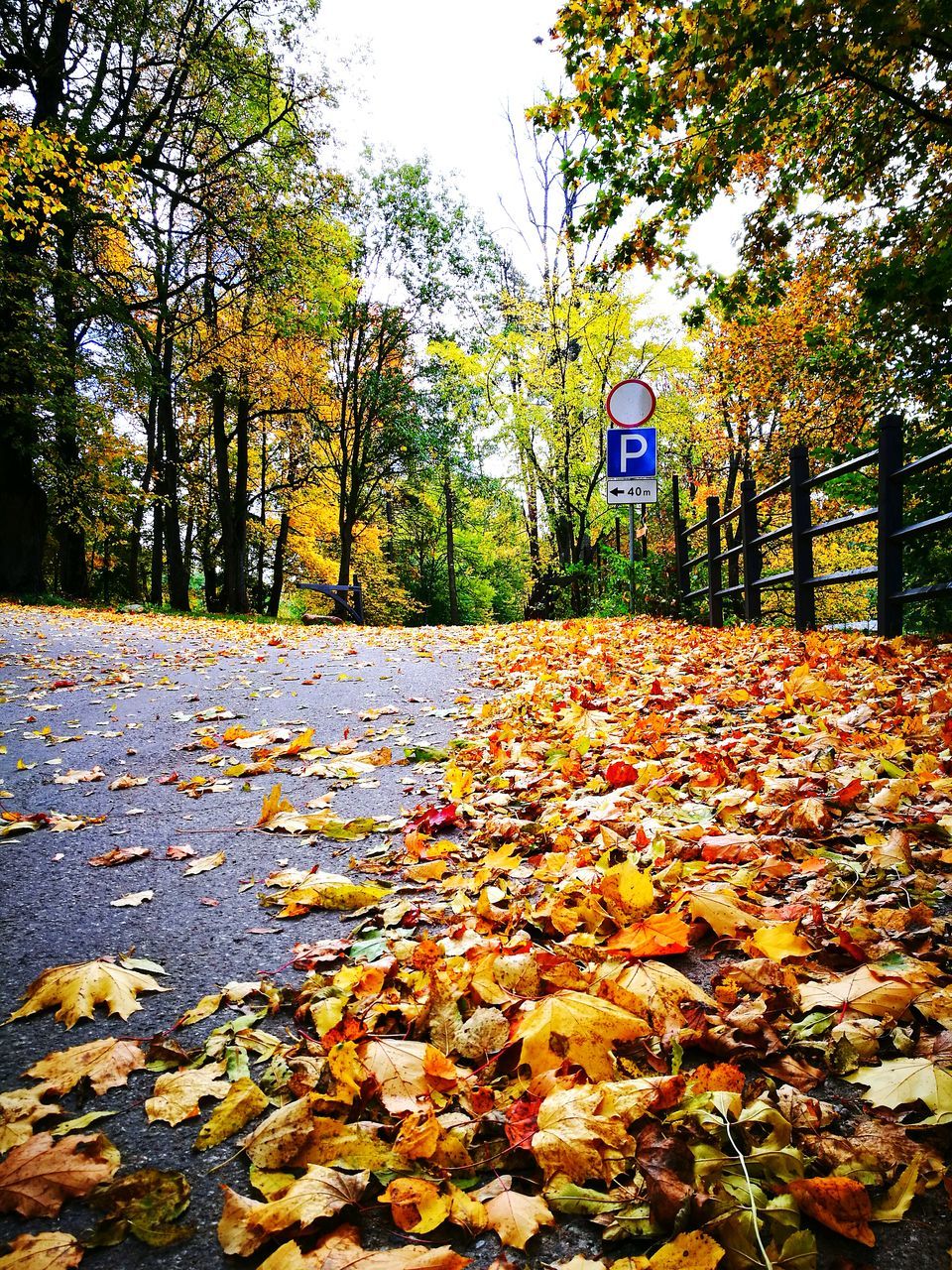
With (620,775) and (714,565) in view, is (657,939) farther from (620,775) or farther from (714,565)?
(714,565)

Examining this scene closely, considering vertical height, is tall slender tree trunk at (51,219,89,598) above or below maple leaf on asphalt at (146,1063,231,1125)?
above

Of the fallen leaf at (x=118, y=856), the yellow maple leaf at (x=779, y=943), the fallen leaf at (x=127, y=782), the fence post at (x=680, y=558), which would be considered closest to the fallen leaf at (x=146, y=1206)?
the yellow maple leaf at (x=779, y=943)

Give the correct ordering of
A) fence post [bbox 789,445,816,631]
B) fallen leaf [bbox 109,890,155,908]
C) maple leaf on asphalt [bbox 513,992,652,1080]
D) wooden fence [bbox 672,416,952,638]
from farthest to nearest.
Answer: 1. fence post [bbox 789,445,816,631]
2. wooden fence [bbox 672,416,952,638]
3. fallen leaf [bbox 109,890,155,908]
4. maple leaf on asphalt [bbox 513,992,652,1080]

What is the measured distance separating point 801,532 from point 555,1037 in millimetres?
5772

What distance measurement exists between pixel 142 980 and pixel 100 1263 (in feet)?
2.42

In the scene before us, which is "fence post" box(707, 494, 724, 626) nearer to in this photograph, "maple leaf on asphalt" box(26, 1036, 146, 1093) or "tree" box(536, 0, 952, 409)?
"tree" box(536, 0, 952, 409)

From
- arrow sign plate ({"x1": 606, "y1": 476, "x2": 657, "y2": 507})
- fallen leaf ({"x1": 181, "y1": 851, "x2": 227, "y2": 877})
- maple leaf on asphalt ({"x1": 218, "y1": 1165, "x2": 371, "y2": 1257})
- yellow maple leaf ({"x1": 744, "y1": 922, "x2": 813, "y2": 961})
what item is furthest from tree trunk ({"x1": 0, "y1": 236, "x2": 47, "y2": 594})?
yellow maple leaf ({"x1": 744, "y1": 922, "x2": 813, "y2": 961})

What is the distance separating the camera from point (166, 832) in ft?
8.73

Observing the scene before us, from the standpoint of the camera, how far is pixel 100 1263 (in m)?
0.99

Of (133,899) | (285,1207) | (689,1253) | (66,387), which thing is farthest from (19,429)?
(689,1253)

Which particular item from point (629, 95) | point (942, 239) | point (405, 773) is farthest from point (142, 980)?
point (942, 239)

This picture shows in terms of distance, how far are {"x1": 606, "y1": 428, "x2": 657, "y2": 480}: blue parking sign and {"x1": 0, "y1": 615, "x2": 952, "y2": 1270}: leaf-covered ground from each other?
18.7 ft

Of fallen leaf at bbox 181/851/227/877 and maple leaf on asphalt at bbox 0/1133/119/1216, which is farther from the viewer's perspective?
fallen leaf at bbox 181/851/227/877

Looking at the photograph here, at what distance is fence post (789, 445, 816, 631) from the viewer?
6109mm
